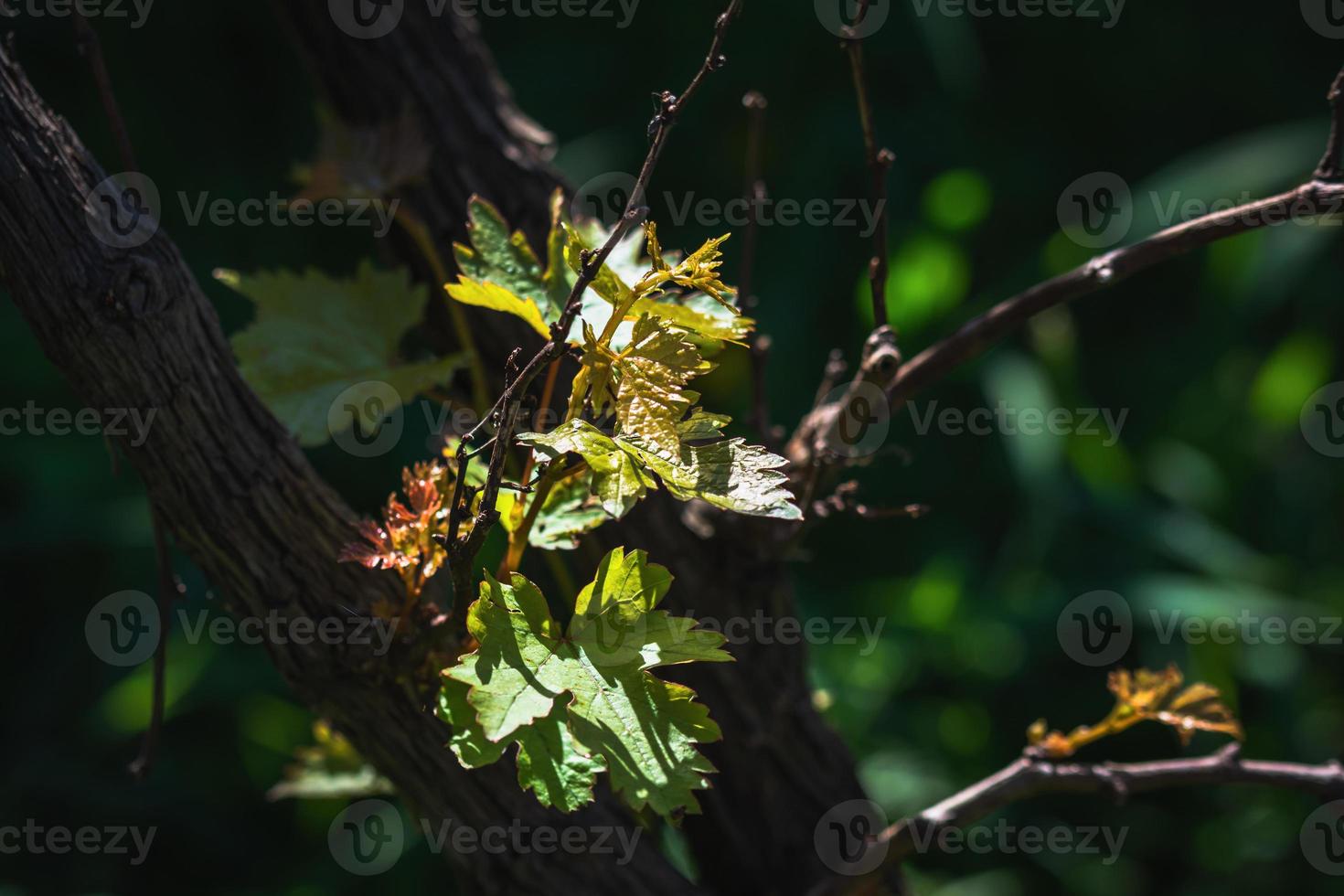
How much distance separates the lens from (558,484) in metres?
0.55

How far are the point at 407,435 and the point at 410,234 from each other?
0.94 m

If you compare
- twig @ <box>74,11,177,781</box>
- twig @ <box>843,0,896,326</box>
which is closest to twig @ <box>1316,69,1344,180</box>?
twig @ <box>843,0,896,326</box>

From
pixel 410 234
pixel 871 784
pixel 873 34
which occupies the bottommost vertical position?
pixel 871 784

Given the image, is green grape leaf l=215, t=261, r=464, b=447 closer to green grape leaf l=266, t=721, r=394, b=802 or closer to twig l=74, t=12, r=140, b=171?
twig l=74, t=12, r=140, b=171

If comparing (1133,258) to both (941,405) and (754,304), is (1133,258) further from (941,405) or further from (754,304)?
(941,405)

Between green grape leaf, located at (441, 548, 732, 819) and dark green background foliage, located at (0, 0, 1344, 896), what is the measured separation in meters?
0.92

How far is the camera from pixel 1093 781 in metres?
0.66

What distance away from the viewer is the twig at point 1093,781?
660mm

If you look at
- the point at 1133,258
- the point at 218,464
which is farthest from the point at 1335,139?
the point at 218,464

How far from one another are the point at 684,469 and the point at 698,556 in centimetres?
32

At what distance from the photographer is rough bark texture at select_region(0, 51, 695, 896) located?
0.52 meters

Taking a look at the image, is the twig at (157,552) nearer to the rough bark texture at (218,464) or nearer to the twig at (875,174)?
the rough bark texture at (218,464)

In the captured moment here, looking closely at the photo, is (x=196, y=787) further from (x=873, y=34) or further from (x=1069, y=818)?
(x=873, y=34)

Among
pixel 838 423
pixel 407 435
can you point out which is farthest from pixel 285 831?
pixel 838 423
